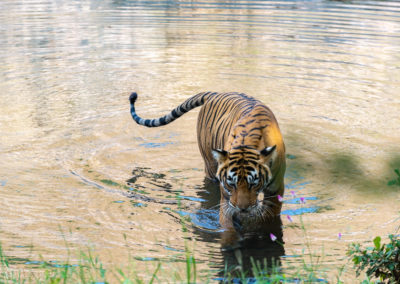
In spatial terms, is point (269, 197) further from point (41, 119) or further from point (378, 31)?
point (378, 31)

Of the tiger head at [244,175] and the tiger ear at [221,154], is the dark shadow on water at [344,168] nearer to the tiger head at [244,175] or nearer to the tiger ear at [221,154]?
the tiger head at [244,175]

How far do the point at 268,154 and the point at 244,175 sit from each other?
22 cm

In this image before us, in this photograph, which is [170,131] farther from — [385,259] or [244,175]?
[385,259]

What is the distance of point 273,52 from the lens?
1144cm

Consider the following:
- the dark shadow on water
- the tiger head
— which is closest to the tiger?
the tiger head

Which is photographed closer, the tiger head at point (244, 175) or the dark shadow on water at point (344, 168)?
the tiger head at point (244, 175)

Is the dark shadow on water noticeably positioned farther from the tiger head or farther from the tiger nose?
the tiger nose

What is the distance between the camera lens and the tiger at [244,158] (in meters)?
3.86

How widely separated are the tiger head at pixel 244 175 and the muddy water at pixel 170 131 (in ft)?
1.62

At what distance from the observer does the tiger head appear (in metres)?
3.83

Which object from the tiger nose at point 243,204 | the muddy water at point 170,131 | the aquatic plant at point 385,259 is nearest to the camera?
the aquatic plant at point 385,259

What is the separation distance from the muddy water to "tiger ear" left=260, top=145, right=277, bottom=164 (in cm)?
71

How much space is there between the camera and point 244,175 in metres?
3.83

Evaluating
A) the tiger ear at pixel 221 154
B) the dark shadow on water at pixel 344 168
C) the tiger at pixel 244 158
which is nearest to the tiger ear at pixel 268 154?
the tiger at pixel 244 158
